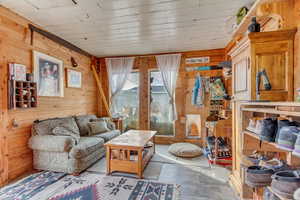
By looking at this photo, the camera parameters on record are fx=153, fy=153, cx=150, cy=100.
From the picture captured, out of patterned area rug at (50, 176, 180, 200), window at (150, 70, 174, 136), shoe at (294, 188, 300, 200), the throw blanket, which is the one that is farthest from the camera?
window at (150, 70, 174, 136)

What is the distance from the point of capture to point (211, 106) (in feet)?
12.7

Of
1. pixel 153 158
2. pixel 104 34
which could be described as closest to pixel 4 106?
pixel 104 34

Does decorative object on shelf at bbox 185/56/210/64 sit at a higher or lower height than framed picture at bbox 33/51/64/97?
higher

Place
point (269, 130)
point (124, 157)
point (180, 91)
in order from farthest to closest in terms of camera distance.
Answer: point (180, 91) < point (124, 157) < point (269, 130)

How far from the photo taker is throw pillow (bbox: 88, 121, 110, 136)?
3.34 meters

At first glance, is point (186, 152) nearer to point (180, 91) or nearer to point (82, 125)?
Answer: point (180, 91)

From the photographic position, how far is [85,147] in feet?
8.18

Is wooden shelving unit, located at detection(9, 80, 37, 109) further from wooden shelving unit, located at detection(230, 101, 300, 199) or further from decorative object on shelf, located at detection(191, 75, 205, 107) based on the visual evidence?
decorative object on shelf, located at detection(191, 75, 205, 107)

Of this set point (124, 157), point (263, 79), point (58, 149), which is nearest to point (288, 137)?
point (263, 79)

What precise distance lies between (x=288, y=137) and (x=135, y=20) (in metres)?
2.38

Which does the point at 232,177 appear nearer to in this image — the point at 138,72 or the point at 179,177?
the point at 179,177

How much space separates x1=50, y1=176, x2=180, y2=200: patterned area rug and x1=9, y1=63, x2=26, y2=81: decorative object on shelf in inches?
69.6

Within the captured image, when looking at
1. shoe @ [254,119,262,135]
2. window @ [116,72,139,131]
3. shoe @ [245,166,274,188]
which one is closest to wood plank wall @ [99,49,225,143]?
window @ [116,72,139,131]

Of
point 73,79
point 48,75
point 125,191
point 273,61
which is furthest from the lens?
point 73,79
